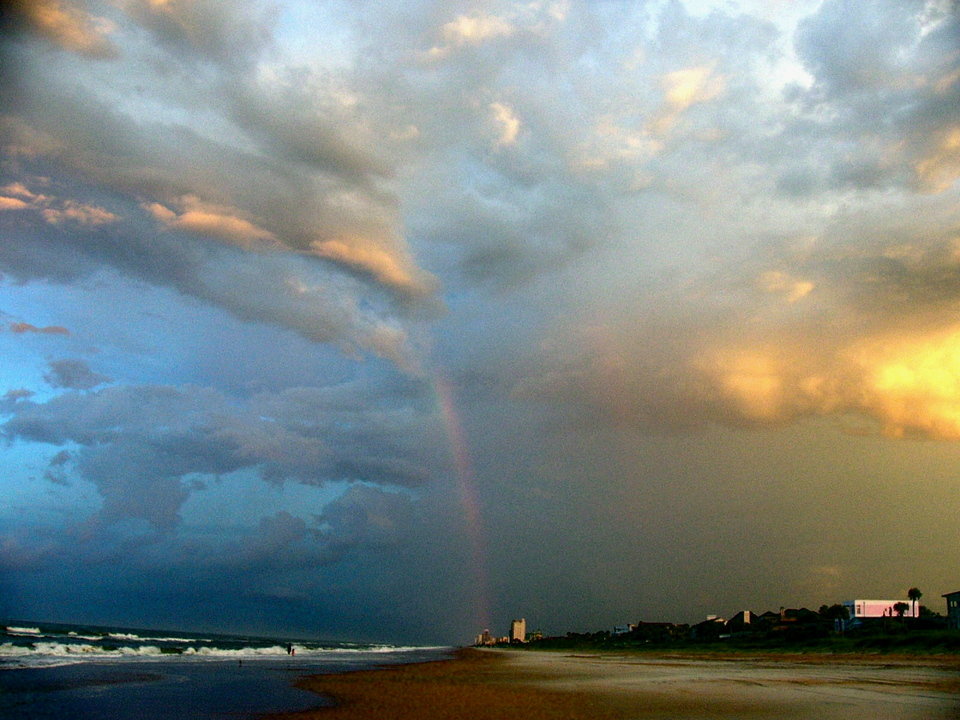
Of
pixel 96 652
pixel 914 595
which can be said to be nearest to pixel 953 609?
pixel 914 595

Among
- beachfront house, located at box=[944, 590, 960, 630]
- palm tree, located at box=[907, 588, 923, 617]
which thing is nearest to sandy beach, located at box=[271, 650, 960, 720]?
beachfront house, located at box=[944, 590, 960, 630]

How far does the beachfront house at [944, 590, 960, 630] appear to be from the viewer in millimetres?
90688

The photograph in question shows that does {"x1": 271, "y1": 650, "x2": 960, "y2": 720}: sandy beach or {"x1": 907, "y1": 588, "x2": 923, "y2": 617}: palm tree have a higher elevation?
{"x1": 271, "y1": 650, "x2": 960, "y2": 720}: sandy beach

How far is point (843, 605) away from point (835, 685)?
419 ft

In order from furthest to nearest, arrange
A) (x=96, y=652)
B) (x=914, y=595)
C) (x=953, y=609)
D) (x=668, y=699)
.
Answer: (x=914, y=595), (x=953, y=609), (x=96, y=652), (x=668, y=699)

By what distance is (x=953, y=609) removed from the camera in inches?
3669

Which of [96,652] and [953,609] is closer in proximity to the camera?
[96,652]

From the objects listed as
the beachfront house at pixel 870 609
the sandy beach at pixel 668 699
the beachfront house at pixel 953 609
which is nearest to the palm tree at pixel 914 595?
the beachfront house at pixel 870 609

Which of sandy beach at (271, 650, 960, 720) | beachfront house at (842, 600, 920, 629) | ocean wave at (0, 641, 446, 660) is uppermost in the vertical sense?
sandy beach at (271, 650, 960, 720)

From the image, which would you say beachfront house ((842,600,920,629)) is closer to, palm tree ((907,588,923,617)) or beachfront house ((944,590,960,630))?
palm tree ((907,588,923,617))

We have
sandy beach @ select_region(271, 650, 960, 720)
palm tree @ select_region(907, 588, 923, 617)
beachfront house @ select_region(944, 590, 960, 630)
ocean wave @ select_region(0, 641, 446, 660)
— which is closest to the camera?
sandy beach @ select_region(271, 650, 960, 720)

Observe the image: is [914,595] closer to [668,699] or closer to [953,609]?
[953,609]

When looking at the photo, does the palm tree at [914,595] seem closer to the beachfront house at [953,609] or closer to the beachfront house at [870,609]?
the beachfront house at [870,609]

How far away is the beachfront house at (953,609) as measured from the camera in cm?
9069
